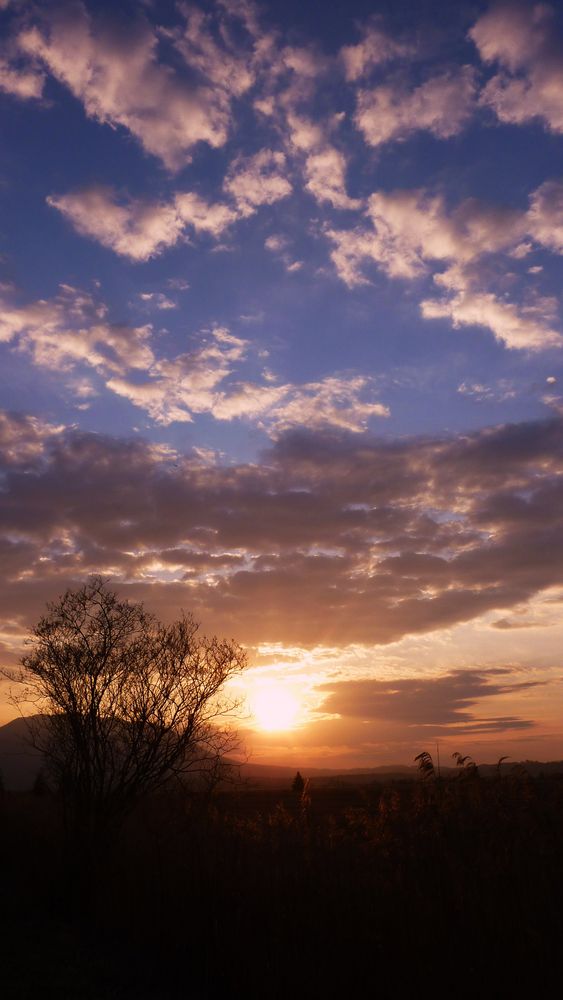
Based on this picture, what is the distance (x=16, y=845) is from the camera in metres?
15.7

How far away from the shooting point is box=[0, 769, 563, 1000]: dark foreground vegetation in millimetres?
6934

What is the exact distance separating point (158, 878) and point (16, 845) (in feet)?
22.6

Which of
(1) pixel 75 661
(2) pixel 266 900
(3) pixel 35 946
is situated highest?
(1) pixel 75 661

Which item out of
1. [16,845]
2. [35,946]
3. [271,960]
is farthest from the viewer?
[16,845]

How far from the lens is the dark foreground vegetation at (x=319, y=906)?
693 centimetres

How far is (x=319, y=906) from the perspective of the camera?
26.8ft

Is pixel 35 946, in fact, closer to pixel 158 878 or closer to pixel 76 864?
pixel 158 878

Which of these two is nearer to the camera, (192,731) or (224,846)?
(224,846)

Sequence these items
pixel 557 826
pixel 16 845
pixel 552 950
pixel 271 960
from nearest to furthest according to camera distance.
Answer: pixel 552 950
pixel 271 960
pixel 557 826
pixel 16 845

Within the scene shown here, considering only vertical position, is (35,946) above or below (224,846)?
below

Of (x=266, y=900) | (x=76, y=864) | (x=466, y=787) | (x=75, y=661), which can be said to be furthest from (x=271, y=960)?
(x=75, y=661)

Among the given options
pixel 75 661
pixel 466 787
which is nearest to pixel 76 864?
pixel 75 661

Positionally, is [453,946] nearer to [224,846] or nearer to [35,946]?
[224,846]

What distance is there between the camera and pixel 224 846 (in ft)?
33.9
